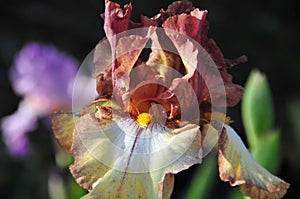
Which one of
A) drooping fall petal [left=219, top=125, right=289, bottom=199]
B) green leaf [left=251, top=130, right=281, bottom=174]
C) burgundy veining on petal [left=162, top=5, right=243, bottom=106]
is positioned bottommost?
green leaf [left=251, top=130, right=281, bottom=174]

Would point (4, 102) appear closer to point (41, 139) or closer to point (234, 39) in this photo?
point (41, 139)

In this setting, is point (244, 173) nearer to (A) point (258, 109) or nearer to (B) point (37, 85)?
(A) point (258, 109)

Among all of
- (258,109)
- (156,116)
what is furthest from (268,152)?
(156,116)

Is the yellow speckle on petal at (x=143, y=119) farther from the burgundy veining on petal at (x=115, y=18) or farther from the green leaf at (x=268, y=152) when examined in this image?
the green leaf at (x=268, y=152)

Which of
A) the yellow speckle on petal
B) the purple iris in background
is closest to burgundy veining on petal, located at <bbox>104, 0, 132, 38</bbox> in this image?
the yellow speckle on petal

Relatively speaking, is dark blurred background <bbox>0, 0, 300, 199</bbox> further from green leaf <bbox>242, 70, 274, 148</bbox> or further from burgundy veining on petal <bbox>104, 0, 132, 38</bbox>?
burgundy veining on petal <bbox>104, 0, 132, 38</bbox>

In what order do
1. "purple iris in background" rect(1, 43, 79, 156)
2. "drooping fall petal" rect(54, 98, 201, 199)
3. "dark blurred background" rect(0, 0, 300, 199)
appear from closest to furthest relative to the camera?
1. "drooping fall petal" rect(54, 98, 201, 199)
2. "purple iris in background" rect(1, 43, 79, 156)
3. "dark blurred background" rect(0, 0, 300, 199)

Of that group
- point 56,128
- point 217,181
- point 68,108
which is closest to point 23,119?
point 68,108
